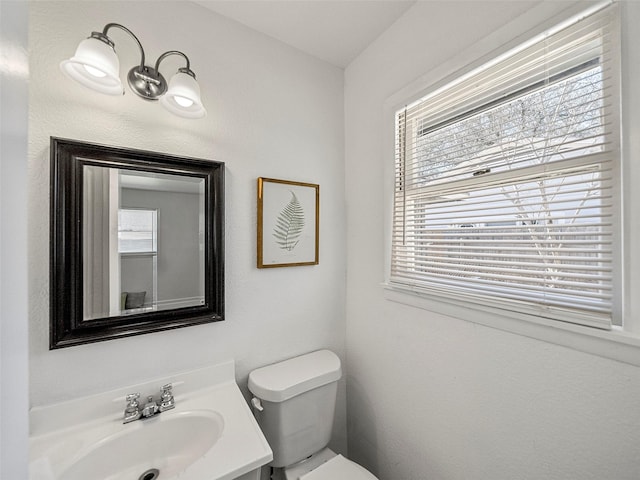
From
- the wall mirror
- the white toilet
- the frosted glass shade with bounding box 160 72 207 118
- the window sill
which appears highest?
the frosted glass shade with bounding box 160 72 207 118

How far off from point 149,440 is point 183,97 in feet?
4.20

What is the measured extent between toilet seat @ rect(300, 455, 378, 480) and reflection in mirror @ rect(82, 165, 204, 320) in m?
0.90

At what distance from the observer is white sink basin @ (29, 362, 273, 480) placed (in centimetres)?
78

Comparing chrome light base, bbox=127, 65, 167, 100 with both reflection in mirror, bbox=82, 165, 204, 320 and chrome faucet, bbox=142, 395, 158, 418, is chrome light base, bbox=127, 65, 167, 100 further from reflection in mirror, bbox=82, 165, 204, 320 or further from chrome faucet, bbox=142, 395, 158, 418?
chrome faucet, bbox=142, 395, 158, 418

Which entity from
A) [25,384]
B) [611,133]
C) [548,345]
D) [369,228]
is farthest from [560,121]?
[25,384]

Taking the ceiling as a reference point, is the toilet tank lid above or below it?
below

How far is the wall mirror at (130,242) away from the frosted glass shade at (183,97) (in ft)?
0.60

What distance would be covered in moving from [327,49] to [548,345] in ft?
5.45

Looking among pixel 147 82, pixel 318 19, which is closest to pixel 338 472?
pixel 147 82

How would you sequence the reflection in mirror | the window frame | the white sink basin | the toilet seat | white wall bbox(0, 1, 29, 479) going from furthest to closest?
the toilet seat, the reflection in mirror, the white sink basin, the window frame, white wall bbox(0, 1, 29, 479)

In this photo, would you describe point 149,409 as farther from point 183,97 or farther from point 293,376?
point 183,97

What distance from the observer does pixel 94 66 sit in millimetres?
802

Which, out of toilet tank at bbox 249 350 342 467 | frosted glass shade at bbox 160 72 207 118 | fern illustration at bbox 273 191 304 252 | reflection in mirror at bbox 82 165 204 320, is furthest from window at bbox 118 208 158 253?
toilet tank at bbox 249 350 342 467

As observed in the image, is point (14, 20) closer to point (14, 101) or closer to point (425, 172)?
point (14, 101)
